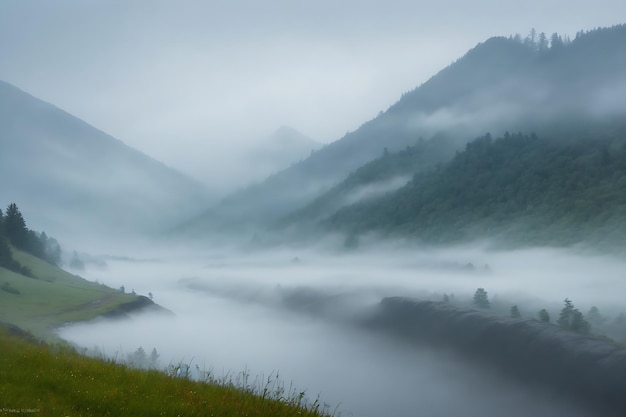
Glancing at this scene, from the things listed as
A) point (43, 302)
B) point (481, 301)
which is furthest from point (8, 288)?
point (481, 301)

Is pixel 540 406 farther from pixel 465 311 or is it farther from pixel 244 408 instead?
pixel 244 408

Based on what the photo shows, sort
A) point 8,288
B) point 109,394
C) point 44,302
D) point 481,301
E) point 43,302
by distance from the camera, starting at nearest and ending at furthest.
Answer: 1. point 109,394
2. point 8,288
3. point 43,302
4. point 44,302
5. point 481,301

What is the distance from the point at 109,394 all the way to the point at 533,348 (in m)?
93.2

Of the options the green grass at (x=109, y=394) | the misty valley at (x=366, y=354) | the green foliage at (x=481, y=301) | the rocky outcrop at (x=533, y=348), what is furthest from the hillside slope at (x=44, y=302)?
the green foliage at (x=481, y=301)

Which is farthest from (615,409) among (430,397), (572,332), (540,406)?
(430,397)

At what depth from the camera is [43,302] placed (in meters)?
93.4

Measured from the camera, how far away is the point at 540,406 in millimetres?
80875

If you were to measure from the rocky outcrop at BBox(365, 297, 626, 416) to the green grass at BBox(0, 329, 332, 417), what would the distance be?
6867cm

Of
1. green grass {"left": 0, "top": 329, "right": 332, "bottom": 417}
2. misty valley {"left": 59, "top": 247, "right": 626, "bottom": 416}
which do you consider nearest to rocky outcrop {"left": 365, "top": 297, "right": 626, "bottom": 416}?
misty valley {"left": 59, "top": 247, "right": 626, "bottom": 416}

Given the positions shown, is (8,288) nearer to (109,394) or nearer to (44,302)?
(44,302)

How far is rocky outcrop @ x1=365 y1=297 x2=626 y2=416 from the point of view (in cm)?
7019

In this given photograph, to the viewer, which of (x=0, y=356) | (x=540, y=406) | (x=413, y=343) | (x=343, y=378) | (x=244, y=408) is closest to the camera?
(x=244, y=408)

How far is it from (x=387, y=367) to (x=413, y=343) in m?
13.5

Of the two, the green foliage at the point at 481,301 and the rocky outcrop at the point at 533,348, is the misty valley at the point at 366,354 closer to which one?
the rocky outcrop at the point at 533,348
